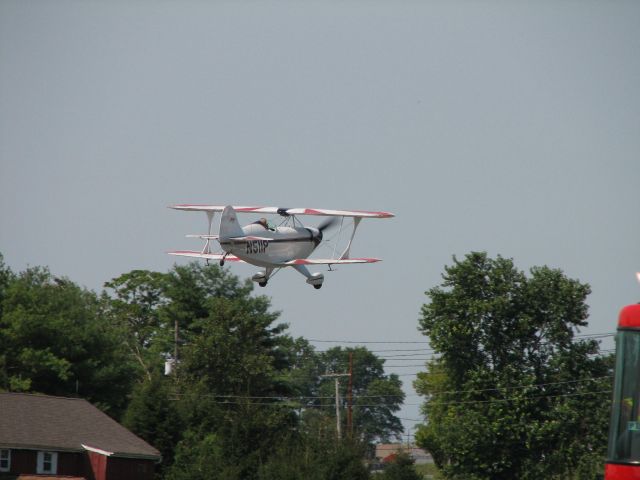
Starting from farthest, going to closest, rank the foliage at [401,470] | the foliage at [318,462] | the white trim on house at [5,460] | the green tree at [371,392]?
the green tree at [371,392], the foliage at [401,470], the foliage at [318,462], the white trim on house at [5,460]

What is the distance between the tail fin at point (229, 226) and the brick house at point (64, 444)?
1406 centimetres

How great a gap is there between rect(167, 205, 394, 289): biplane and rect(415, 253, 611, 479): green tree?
1982cm

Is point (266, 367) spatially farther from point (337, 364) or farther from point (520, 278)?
point (337, 364)

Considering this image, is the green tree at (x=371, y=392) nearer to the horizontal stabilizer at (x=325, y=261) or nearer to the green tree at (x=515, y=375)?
the green tree at (x=515, y=375)

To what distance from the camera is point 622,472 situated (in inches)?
627

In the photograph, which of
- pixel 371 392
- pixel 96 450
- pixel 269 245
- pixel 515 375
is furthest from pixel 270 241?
pixel 371 392

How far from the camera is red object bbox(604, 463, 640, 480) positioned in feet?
51.9

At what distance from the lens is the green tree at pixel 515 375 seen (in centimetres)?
6744

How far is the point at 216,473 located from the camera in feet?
178

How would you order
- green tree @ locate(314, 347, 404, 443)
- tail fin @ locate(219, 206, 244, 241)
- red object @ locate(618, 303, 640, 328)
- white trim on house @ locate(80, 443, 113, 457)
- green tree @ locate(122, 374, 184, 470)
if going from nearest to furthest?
red object @ locate(618, 303, 640, 328) < tail fin @ locate(219, 206, 244, 241) < white trim on house @ locate(80, 443, 113, 457) < green tree @ locate(122, 374, 184, 470) < green tree @ locate(314, 347, 404, 443)

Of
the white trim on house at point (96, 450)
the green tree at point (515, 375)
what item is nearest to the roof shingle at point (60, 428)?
the white trim on house at point (96, 450)

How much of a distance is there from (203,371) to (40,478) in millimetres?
27951

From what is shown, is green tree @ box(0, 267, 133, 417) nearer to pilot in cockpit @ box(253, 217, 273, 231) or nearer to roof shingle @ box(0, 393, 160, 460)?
roof shingle @ box(0, 393, 160, 460)

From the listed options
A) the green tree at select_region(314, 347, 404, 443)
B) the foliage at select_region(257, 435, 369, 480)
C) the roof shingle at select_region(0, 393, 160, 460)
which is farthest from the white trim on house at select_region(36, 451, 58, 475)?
the green tree at select_region(314, 347, 404, 443)
